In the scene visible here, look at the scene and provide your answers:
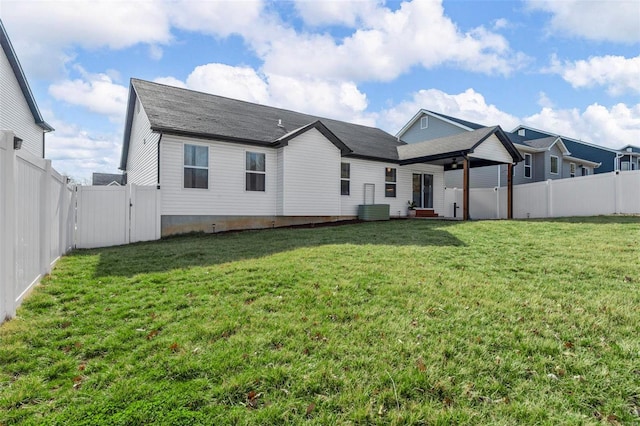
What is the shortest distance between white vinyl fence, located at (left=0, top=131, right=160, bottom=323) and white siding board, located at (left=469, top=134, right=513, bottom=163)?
1330 cm

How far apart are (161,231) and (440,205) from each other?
14155 millimetres

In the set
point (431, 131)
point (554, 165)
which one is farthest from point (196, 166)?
point (554, 165)

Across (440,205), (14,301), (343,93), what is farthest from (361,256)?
(343,93)

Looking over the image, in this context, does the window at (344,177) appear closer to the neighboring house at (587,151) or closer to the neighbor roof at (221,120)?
the neighbor roof at (221,120)

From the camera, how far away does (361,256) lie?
6629 millimetres

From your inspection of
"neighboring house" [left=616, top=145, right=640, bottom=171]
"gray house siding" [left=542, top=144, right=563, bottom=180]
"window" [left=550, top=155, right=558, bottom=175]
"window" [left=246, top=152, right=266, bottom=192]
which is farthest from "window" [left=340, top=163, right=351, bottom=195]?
"neighboring house" [left=616, top=145, right=640, bottom=171]

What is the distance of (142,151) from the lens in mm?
13562

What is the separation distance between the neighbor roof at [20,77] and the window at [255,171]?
39.6ft

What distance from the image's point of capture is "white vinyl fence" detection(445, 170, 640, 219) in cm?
1270

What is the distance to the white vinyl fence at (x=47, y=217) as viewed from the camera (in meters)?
3.41

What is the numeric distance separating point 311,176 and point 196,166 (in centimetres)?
434

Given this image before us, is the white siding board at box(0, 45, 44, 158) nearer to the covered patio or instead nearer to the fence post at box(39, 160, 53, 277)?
the fence post at box(39, 160, 53, 277)

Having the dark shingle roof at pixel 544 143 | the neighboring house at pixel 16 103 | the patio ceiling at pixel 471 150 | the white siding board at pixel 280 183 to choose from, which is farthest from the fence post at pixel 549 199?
the neighboring house at pixel 16 103

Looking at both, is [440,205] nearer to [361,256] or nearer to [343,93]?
[343,93]
